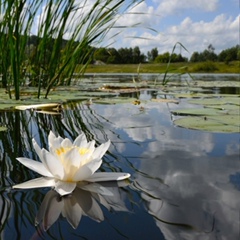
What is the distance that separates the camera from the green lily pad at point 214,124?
1140 mm

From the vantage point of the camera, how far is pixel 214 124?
4.08 ft

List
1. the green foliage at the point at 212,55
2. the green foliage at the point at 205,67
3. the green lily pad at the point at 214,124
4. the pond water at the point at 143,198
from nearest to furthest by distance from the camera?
the pond water at the point at 143,198, the green lily pad at the point at 214,124, the green foliage at the point at 205,67, the green foliage at the point at 212,55

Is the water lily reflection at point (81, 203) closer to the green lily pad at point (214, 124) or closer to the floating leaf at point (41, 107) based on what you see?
the green lily pad at point (214, 124)

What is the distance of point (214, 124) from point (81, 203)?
0.88 metres

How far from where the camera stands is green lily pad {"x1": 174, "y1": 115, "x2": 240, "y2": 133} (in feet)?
3.74

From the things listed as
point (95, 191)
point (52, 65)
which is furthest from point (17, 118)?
point (95, 191)

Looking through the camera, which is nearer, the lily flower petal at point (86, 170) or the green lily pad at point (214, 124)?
the lily flower petal at point (86, 170)

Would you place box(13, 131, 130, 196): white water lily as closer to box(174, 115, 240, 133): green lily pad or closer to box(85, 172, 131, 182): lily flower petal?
box(85, 172, 131, 182): lily flower petal

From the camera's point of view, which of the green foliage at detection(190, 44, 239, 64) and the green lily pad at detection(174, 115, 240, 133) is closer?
the green lily pad at detection(174, 115, 240, 133)

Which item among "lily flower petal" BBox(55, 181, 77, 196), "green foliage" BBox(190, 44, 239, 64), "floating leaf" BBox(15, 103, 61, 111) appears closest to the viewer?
"lily flower petal" BBox(55, 181, 77, 196)

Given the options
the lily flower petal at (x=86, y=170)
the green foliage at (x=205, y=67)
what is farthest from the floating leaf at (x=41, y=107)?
the green foliage at (x=205, y=67)

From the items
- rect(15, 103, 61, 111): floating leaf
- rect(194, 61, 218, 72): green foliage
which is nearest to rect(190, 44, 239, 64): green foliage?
rect(194, 61, 218, 72): green foliage

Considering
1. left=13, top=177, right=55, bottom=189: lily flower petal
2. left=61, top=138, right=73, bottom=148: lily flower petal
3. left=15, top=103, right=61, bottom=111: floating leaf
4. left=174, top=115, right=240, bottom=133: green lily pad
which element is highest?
left=61, top=138, right=73, bottom=148: lily flower petal

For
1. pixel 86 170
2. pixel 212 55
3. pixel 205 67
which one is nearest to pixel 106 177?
pixel 86 170
